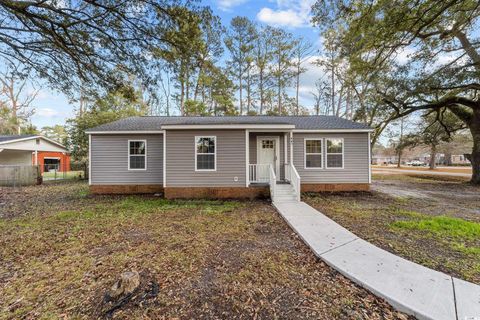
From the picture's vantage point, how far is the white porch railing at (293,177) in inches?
306

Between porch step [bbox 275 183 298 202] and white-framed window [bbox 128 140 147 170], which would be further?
white-framed window [bbox 128 140 147 170]

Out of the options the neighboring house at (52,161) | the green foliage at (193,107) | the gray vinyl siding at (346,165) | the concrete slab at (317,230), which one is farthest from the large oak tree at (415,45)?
the neighboring house at (52,161)

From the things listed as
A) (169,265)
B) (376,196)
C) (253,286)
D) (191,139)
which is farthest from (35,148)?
(376,196)

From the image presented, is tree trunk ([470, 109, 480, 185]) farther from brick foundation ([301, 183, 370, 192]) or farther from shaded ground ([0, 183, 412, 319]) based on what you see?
shaded ground ([0, 183, 412, 319])

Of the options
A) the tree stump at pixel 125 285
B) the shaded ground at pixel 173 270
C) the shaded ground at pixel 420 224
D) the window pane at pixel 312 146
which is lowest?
the shaded ground at pixel 173 270

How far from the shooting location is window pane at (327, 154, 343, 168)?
9586 mm

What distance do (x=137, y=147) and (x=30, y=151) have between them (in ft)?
50.1

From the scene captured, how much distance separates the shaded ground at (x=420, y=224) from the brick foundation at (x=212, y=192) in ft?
7.31

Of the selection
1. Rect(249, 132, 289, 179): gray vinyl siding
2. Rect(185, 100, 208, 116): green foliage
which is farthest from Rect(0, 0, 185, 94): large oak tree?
Rect(185, 100, 208, 116): green foliage

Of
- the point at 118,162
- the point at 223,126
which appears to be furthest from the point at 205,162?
the point at 118,162

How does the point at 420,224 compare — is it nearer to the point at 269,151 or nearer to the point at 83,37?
the point at 269,151

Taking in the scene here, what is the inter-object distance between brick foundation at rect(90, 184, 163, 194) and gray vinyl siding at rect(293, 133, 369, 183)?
6.55 metres

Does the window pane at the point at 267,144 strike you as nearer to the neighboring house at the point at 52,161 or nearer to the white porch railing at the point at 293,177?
the white porch railing at the point at 293,177

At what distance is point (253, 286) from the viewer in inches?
110
